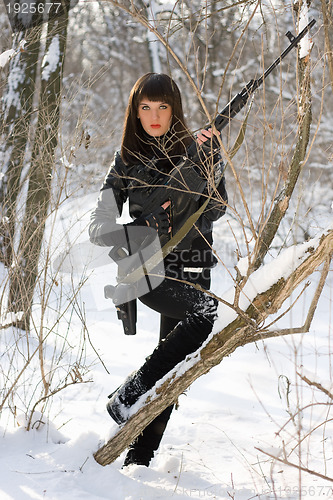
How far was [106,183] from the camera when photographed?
7.12ft

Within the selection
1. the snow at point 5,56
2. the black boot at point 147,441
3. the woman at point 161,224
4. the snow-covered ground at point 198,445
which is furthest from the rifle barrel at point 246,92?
the snow at point 5,56

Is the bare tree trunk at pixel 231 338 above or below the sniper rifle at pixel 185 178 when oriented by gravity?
below

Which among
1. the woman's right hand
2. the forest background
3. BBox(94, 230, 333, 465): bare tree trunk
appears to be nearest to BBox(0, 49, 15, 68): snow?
the forest background

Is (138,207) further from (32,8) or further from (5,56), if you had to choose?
(32,8)

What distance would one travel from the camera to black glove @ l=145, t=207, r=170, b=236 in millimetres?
2021

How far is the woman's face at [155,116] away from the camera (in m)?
2.08

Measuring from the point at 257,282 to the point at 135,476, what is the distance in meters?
0.93

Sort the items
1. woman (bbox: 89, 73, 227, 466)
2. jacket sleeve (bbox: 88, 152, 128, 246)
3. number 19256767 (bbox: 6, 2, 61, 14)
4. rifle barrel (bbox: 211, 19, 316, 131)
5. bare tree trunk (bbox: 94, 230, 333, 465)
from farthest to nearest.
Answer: number 19256767 (bbox: 6, 2, 61, 14) → jacket sleeve (bbox: 88, 152, 128, 246) → woman (bbox: 89, 73, 227, 466) → rifle barrel (bbox: 211, 19, 316, 131) → bare tree trunk (bbox: 94, 230, 333, 465)

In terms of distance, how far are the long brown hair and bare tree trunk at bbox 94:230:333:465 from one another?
67cm

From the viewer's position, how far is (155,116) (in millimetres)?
2074

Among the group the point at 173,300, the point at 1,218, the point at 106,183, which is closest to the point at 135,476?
the point at 173,300

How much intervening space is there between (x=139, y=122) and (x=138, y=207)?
0.34 metres

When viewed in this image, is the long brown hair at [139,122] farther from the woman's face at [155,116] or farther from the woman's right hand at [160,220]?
the woman's right hand at [160,220]

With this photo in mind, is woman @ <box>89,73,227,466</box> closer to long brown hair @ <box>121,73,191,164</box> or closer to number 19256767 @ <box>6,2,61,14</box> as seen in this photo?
long brown hair @ <box>121,73,191,164</box>
